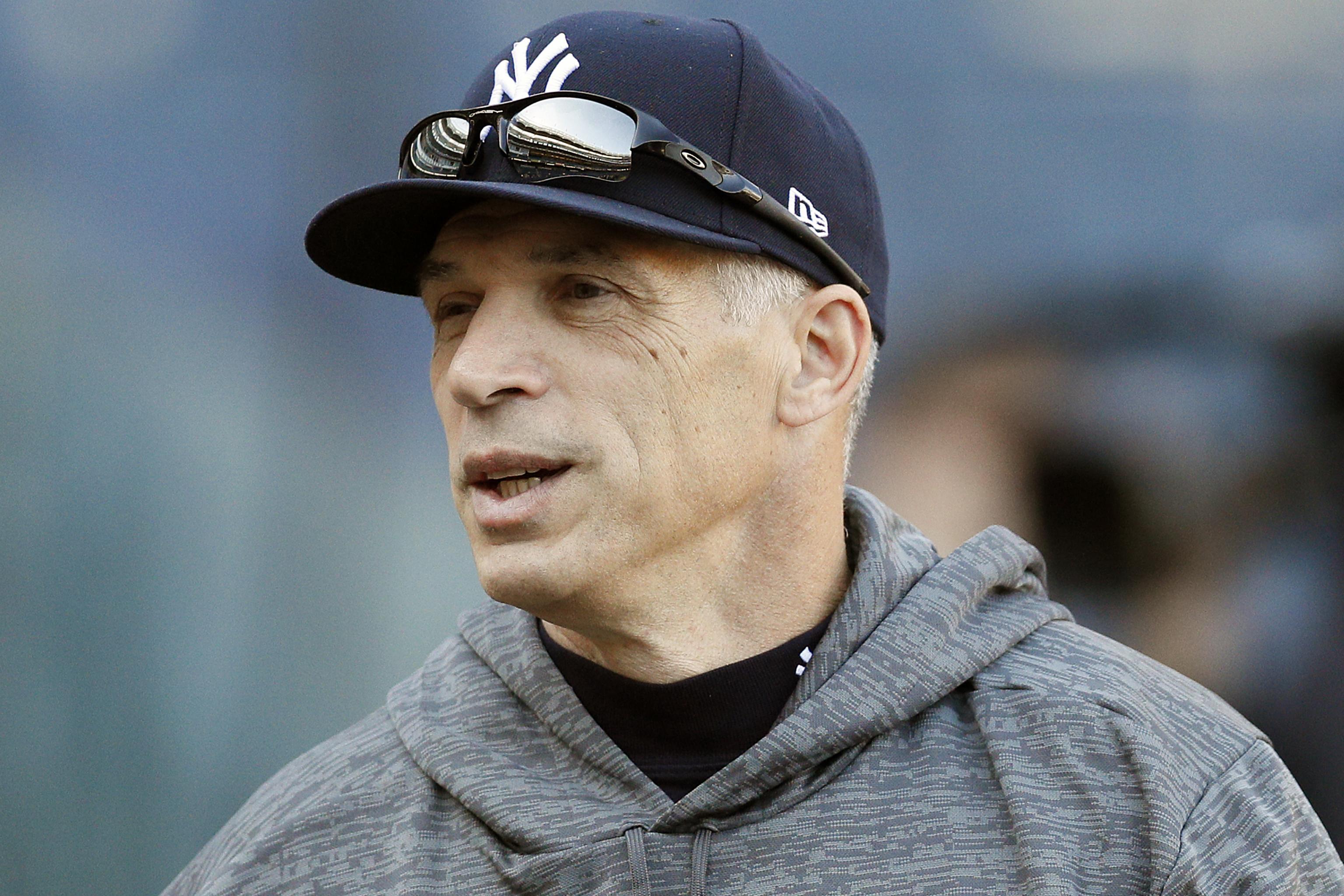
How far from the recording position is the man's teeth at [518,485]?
159 cm

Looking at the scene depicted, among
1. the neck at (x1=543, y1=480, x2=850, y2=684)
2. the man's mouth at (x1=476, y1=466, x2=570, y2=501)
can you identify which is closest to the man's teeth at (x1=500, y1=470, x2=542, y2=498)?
the man's mouth at (x1=476, y1=466, x2=570, y2=501)

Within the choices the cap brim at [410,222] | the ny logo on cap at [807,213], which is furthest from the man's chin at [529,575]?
the ny logo on cap at [807,213]

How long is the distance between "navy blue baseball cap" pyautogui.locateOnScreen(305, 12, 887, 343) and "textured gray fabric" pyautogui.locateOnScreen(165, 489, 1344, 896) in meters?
0.46

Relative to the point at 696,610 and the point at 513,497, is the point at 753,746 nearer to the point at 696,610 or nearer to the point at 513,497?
the point at 696,610

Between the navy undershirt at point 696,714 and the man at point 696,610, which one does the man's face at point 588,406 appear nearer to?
the man at point 696,610

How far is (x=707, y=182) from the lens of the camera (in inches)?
62.5

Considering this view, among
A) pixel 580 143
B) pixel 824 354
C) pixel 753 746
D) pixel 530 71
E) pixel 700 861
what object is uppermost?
pixel 530 71

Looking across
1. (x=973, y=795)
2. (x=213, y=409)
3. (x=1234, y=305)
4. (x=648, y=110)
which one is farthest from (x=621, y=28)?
(x=1234, y=305)

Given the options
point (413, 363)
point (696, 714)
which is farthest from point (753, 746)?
point (413, 363)

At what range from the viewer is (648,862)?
155cm

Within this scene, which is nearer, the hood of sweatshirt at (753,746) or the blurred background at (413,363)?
the hood of sweatshirt at (753,746)

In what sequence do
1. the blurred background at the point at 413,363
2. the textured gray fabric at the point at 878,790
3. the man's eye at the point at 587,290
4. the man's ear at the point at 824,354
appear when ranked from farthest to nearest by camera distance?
the blurred background at the point at 413,363 < the man's ear at the point at 824,354 < the man's eye at the point at 587,290 < the textured gray fabric at the point at 878,790

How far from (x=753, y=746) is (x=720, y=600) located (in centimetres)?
18

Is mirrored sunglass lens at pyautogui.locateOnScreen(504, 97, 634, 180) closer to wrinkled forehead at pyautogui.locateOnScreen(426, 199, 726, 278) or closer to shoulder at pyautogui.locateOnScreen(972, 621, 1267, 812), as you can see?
wrinkled forehead at pyautogui.locateOnScreen(426, 199, 726, 278)
